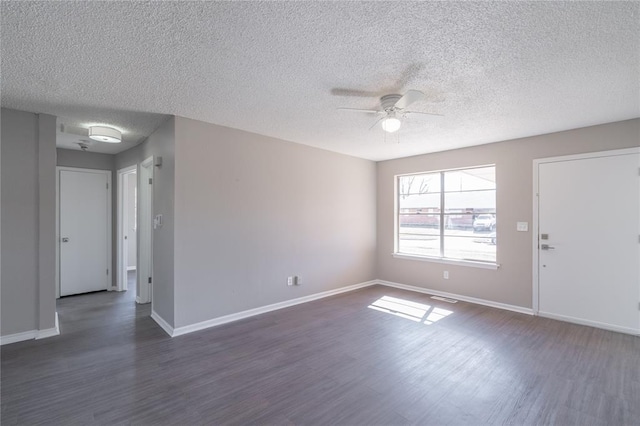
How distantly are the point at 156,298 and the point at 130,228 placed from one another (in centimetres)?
466

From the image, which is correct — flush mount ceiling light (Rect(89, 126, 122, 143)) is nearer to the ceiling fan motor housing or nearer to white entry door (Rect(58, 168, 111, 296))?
white entry door (Rect(58, 168, 111, 296))

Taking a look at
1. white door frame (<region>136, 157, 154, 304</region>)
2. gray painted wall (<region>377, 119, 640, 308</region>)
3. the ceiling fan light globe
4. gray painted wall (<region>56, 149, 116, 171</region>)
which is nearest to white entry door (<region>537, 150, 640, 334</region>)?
gray painted wall (<region>377, 119, 640, 308</region>)

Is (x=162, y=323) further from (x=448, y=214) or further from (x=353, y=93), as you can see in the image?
(x=448, y=214)

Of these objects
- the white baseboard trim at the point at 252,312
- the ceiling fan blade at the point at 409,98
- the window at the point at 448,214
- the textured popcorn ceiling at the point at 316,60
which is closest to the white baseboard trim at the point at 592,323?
the window at the point at 448,214

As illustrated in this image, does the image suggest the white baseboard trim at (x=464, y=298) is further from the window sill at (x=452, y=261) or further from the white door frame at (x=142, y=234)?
the white door frame at (x=142, y=234)

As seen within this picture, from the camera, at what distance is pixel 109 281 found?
562 cm

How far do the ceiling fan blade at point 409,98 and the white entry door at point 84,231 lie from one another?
5.53m

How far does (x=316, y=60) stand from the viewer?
2.28 metres

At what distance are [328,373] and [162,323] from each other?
2.33 m

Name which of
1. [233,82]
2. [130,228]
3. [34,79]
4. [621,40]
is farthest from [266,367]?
[130,228]

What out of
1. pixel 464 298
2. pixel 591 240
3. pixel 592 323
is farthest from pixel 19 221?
pixel 592 323

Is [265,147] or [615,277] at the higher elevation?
[265,147]

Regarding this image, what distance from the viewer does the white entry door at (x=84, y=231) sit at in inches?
204

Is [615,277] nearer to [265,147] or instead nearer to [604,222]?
[604,222]
